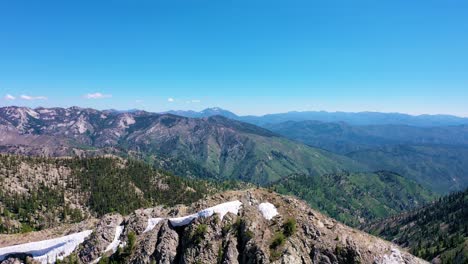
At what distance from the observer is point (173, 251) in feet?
217

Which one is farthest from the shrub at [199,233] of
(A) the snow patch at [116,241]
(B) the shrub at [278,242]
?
(A) the snow patch at [116,241]

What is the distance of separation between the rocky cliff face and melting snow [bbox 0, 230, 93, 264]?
1063mm

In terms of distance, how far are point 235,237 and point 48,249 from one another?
42268mm

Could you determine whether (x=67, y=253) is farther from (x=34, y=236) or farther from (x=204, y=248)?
(x=204, y=248)

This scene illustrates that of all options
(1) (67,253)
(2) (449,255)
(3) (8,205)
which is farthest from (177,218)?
(2) (449,255)

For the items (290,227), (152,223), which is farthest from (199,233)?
(290,227)

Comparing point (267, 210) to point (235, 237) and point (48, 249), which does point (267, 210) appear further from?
point (48, 249)

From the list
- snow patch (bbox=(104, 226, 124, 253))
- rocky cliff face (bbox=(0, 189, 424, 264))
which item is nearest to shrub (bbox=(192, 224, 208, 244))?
rocky cliff face (bbox=(0, 189, 424, 264))

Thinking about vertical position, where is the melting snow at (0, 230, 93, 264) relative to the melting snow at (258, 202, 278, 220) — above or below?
below

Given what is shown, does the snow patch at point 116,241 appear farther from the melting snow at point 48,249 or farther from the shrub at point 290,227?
the shrub at point 290,227

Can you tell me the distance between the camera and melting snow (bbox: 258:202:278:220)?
233 ft

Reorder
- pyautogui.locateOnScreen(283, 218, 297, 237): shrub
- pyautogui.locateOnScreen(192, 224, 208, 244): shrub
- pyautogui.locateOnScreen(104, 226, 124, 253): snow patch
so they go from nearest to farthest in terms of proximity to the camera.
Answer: pyautogui.locateOnScreen(283, 218, 297, 237): shrub → pyautogui.locateOnScreen(192, 224, 208, 244): shrub → pyautogui.locateOnScreen(104, 226, 124, 253): snow patch

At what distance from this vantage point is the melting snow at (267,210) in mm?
70931

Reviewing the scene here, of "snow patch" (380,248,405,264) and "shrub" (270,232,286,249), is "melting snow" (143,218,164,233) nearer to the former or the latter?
"shrub" (270,232,286,249)
